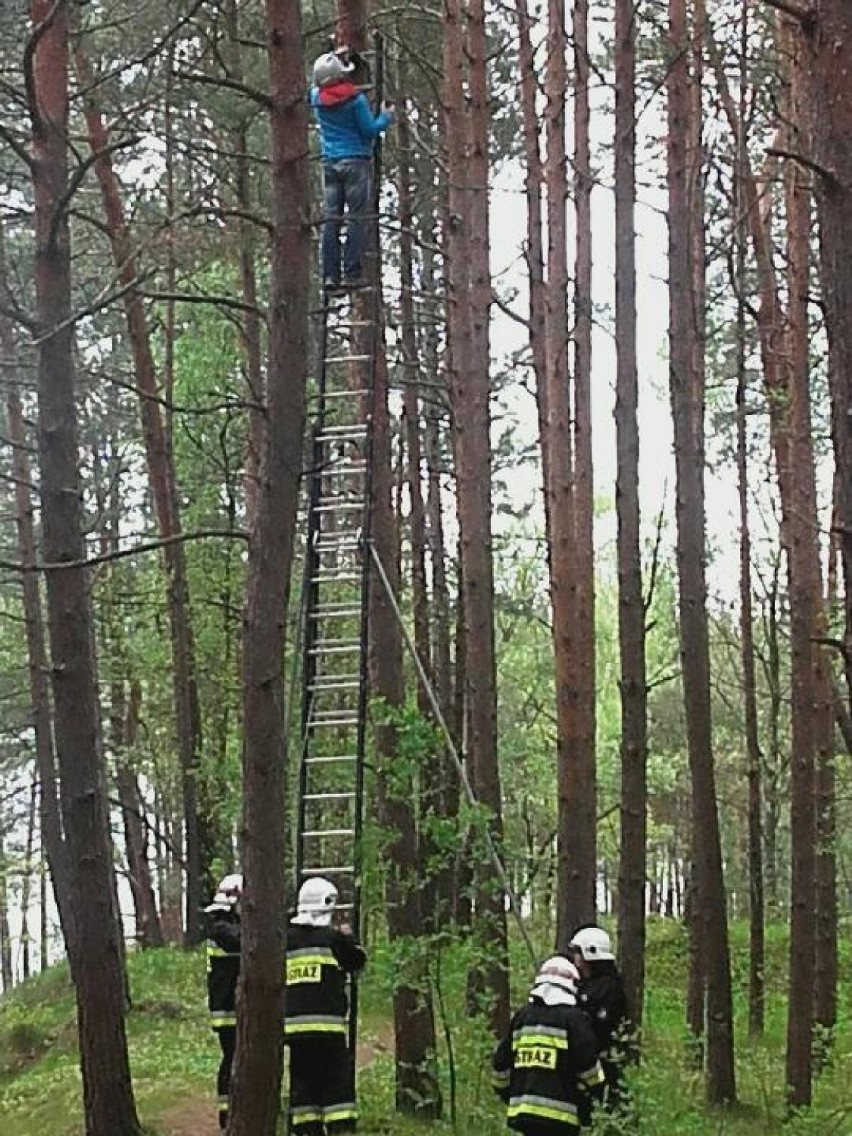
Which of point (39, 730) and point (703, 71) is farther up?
point (703, 71)

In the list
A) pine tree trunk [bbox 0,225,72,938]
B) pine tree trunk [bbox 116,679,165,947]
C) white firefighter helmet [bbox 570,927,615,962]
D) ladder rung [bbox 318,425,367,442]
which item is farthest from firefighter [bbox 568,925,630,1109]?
pine tree trunk [bbox 116,679,165,947]

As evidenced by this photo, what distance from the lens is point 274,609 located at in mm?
6934

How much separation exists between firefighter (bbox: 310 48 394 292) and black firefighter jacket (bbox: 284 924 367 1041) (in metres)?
4.02

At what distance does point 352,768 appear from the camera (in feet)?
33.9

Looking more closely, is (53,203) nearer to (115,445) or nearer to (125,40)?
(125,40)

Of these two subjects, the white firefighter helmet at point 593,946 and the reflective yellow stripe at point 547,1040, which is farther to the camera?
the white firefighter helmet at point 593,946

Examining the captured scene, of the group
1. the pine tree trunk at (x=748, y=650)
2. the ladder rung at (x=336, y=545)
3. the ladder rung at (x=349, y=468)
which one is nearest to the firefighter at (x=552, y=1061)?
the ladder rung at (x=336, y=545)

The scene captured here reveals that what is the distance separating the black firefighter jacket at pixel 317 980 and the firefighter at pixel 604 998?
1469mm

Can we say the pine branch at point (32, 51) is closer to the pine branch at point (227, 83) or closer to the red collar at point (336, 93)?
the pine branch at point (227, 83)

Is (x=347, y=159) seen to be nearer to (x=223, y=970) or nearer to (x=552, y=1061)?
(x=223, y=970)

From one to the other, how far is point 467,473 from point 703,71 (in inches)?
197

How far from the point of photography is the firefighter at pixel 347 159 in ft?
30.1

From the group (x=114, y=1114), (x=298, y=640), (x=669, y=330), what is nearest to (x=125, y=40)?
(x=669, y=330)

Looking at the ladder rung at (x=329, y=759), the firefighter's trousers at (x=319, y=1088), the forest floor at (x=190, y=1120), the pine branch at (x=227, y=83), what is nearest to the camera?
the pine branch at (x=227, y=83)
